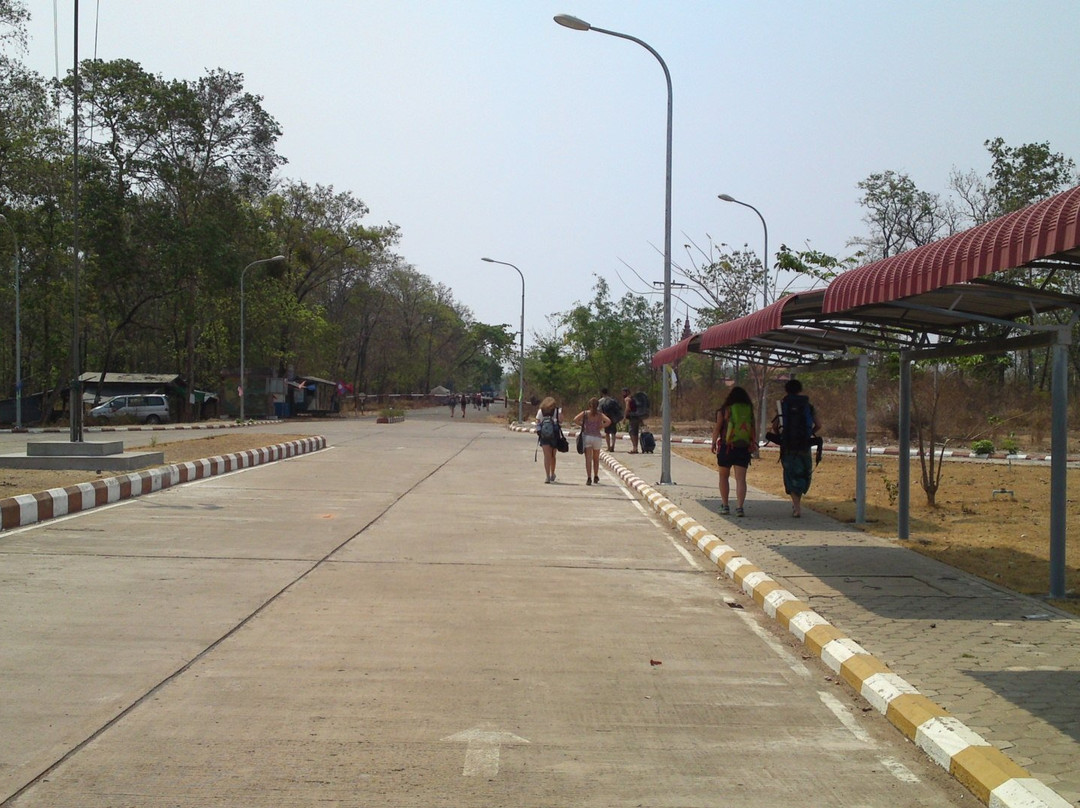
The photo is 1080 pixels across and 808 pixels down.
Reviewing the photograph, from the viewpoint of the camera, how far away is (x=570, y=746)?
16.0ft

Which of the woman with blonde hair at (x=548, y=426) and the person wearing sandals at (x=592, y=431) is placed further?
the woman with blonde hair at (x=548, y=426)

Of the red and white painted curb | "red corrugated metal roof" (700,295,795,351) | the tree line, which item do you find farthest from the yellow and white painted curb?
the tree line

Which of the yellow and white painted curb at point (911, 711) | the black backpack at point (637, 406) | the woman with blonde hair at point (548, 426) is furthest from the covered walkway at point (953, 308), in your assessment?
the black backpack at point (637, 406)

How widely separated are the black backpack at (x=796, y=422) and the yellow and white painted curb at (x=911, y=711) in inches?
160

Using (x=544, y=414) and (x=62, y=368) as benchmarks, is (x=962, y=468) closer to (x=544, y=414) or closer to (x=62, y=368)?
(x=544, y=414)

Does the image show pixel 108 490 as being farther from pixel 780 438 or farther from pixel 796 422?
pixel 796 422

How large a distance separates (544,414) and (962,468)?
30.8 feet

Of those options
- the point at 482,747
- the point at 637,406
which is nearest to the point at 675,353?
the point at 637,406

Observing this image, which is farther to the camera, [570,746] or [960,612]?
[960,612]

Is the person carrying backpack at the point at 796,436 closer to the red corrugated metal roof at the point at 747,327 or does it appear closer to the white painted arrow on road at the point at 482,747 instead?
the red corrugated metal roof at the point at 747,327

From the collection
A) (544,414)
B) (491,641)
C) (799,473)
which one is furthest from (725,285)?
(491,641)

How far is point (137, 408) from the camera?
164ft

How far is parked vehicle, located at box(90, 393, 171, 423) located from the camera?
48719mm

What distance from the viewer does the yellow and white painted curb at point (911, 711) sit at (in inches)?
168
